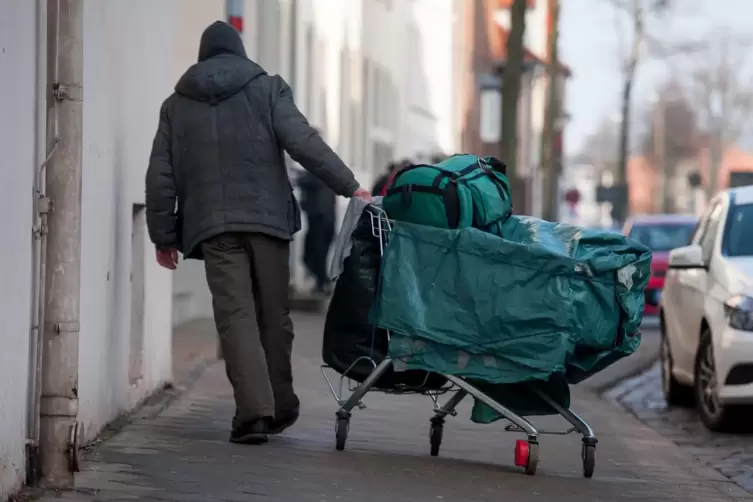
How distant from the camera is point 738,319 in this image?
1048 centimetres

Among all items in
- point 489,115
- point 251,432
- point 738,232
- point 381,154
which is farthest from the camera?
point 489,115

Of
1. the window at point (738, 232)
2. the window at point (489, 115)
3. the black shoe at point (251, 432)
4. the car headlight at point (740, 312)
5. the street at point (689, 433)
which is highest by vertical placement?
the window at point (489, 115)

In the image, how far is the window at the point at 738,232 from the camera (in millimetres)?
11352

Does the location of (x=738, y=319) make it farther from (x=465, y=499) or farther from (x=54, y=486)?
(x=54, y=486)

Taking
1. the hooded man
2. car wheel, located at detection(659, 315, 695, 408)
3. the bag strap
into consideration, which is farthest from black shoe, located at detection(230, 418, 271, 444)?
car wheel, located at detection(659, 315, 695, 408)

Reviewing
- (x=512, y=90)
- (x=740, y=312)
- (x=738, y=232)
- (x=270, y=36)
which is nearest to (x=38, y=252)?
(x=740, y=312)

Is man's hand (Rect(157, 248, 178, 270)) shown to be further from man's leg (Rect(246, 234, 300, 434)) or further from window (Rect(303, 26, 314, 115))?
window (Rect(303, 26, 314, 115))

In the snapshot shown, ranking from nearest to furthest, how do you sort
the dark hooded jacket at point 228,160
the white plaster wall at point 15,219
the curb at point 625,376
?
1. the white plaster wall at point 15,219
2. the dark hooded jacket at point 228,160
3. the curb at point 625,376

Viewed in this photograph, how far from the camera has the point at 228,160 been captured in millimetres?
8109

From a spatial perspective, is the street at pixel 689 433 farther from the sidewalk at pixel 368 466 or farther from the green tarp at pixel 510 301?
the green tarp at pixel 510 301

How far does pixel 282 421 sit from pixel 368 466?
873mm

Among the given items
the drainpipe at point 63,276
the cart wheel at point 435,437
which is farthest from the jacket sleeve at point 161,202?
the cart wheel at point 435,437

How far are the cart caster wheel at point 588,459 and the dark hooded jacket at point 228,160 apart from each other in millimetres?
1606

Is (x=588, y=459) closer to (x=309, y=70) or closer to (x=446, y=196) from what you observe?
Result: (x=446, y=196)
